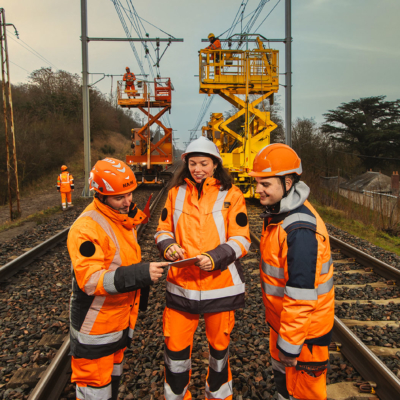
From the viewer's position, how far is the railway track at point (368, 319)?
254cm

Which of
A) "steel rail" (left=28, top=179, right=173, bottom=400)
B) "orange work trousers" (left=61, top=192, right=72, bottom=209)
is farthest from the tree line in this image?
"steel rail" (left=28, top=179, right=173, bottom=400)

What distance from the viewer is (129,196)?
2.00 metres

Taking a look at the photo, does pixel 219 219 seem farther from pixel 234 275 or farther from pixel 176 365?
pixel 176 365

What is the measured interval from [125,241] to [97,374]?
32.1 inches

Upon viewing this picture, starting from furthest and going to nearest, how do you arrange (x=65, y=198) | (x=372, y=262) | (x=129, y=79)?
(x=129, y=79), (x=65, y=198), (x=372, y=262)

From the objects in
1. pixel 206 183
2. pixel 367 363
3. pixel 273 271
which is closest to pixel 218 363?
pixel 273 271

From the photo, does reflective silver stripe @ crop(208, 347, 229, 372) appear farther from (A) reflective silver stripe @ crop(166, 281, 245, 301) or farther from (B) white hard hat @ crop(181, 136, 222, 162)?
(B) white hard hat @ crop(181, 136, 222, 162)

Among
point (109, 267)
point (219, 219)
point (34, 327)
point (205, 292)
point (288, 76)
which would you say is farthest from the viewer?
point (288, 76)

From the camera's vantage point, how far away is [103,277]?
68.6 inches

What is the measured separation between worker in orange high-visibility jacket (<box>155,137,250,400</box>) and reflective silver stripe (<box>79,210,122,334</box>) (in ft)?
1.14

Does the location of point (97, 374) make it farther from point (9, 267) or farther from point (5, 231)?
A: point (5, 231)

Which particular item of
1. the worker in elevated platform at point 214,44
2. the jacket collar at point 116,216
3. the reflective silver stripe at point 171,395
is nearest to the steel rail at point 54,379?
the reflective silver stripe at point 171,395

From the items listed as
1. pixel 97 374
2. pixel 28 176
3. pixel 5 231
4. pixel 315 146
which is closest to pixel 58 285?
pixel 97 374

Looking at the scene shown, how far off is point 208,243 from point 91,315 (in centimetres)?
86
